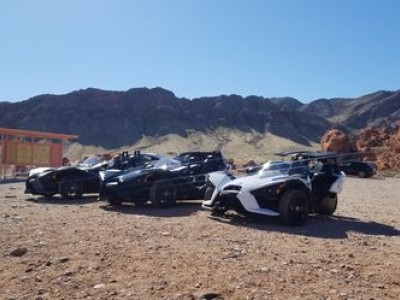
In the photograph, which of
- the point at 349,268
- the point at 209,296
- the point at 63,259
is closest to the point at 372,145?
the point at 349,268

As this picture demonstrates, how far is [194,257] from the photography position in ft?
24.6

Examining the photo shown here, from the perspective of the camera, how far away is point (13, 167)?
3089 centimetres

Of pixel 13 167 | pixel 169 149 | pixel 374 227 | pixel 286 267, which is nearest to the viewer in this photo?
pixel 286 267

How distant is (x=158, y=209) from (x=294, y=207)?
13.1 feet

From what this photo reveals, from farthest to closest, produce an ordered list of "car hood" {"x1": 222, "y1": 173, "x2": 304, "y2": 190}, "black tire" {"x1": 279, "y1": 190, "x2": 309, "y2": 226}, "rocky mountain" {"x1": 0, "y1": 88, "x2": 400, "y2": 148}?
"rocky mountain" {"x1": 0, "y1": 88, "x2": 400, "y2": 148}, "car hood" {"x1": 222, "y1": 173, "x2": 304, "y2": 190}, "black tire" {"x1": 279, "y1": 190, "x2": 309, "y2": 226}

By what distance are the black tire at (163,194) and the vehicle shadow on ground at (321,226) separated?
2.20 metres

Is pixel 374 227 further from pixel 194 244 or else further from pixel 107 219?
pixel 107 219

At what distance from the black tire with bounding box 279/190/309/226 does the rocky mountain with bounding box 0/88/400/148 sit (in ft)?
310

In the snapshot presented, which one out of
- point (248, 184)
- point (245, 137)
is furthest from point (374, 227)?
point (245, 137)

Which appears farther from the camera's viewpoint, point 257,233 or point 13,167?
point 13,167

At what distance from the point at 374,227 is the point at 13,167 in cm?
2439

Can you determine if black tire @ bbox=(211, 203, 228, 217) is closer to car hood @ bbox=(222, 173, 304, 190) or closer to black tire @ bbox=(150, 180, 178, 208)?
car hood @ bbox=(222, 173, 304, 190)

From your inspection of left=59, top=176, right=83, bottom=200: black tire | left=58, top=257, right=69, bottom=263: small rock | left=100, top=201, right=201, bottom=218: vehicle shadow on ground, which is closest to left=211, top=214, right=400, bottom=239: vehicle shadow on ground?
left=100, top=201, right=201, bottom=218: vehicle shadow on ground

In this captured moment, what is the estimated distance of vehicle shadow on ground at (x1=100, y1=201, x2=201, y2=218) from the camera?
41.1 ft
